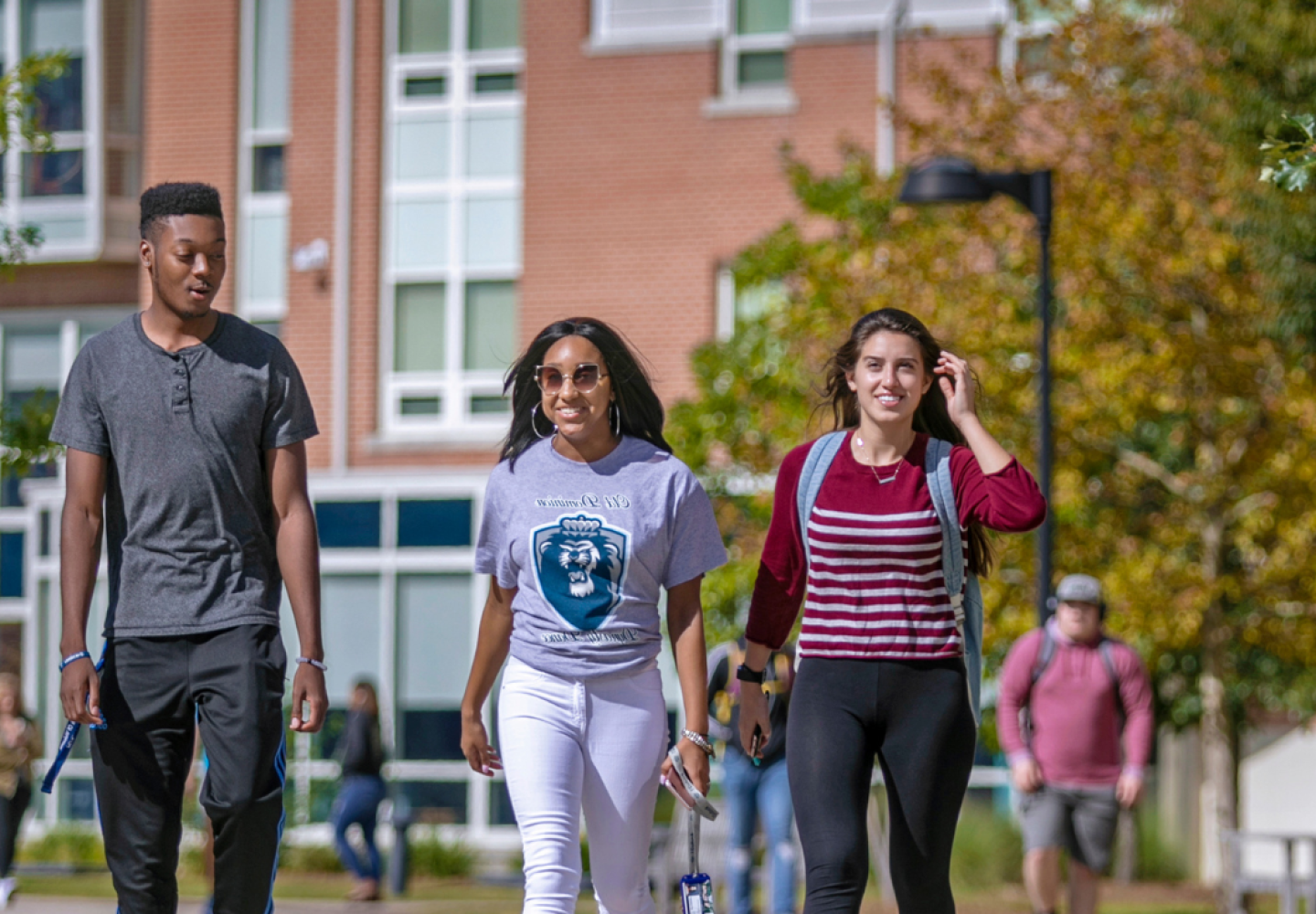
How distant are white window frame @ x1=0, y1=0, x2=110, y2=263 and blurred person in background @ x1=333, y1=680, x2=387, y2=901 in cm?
929

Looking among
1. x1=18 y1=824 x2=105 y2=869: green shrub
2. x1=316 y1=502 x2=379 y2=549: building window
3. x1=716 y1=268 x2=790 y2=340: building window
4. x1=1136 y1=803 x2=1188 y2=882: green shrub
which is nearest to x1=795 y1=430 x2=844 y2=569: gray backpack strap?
x1=1136 y1=803 x2=1188 y2=882: green shrub

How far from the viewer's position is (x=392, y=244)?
22938 mm

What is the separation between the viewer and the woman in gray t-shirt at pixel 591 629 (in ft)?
17.8

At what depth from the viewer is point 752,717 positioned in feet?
18.4

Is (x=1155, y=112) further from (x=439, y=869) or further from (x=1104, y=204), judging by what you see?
(x=439, y=869)

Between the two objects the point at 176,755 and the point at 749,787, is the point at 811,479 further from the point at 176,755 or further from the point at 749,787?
the point at 749,787

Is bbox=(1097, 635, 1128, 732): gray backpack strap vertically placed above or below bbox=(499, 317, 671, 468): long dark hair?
below

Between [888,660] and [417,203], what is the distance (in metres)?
18.2

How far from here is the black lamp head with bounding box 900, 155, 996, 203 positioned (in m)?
12.0

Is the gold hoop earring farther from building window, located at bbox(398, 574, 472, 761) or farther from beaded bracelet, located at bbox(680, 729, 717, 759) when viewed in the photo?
building window, located at bbox(398, 574, 472, 761)

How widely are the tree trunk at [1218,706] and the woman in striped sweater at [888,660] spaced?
389 inches

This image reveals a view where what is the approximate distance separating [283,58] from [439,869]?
10303 mm

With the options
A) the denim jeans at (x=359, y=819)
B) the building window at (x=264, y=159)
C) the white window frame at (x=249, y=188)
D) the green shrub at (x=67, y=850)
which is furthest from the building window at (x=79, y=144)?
the denim jeans at (x=359, y=819)

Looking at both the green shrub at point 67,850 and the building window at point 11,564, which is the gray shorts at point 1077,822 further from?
the building window at point 11,564
